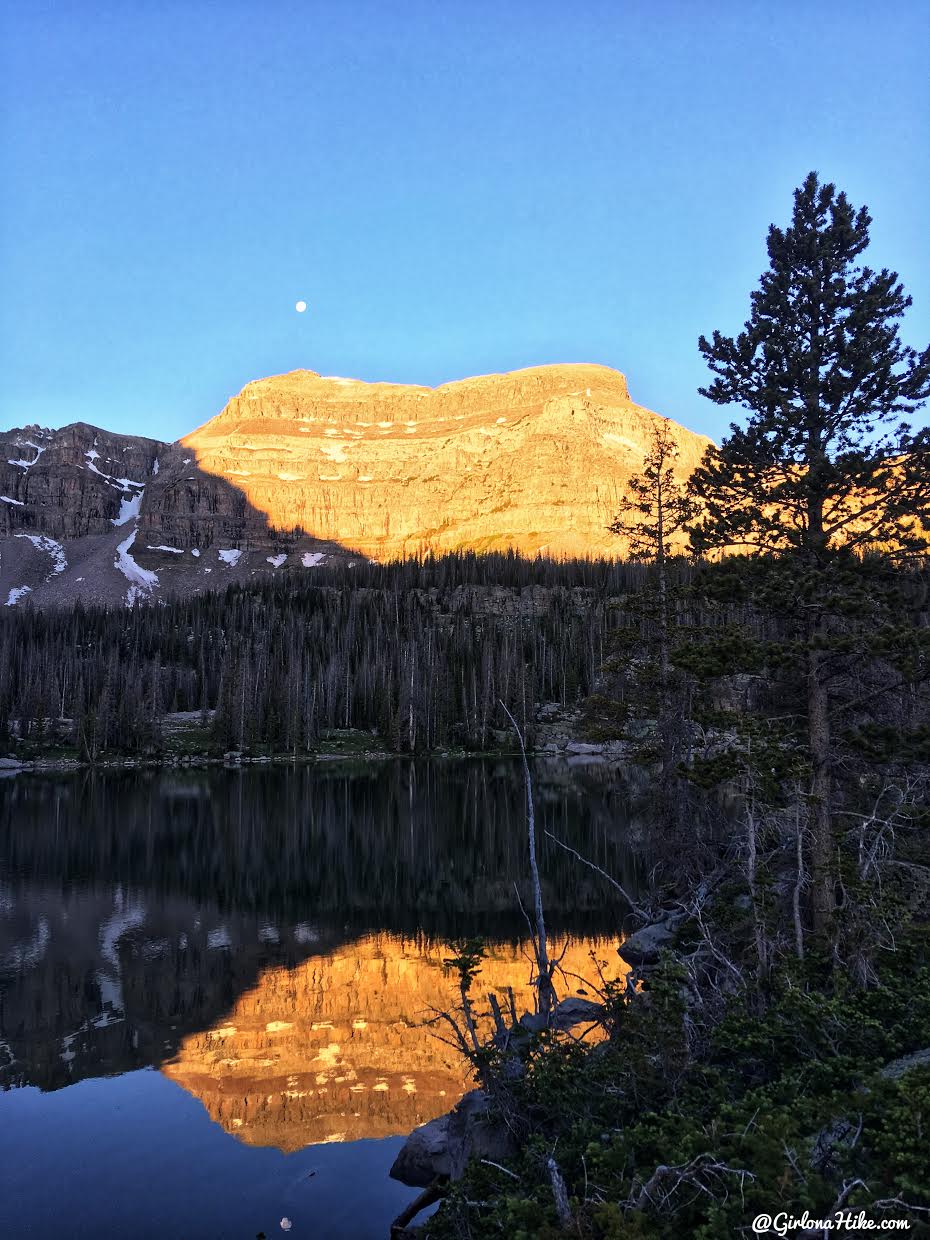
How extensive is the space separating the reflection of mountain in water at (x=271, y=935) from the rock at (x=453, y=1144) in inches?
73.1

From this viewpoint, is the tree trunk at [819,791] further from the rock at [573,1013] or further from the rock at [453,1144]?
the rock at [453,1144]

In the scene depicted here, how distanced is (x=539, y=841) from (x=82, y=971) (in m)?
23.5

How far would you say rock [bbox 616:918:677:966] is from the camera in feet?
62.0

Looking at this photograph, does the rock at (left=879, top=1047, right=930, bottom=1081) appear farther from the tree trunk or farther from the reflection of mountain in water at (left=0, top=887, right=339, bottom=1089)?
the reflection of mountain in water at (left=0, top=887, right=339, bottom=1089)

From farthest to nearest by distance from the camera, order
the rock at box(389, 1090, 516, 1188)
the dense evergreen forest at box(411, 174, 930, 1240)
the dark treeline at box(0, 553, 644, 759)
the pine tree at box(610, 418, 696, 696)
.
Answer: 1. the dark treeline at box(0, 553, 644, 759)
2. the pine tree at box(610, 418, 696, 696)
3. the rock at box(389, 1090, 516, 1188)
4. the dense evergreen forest at box(411, 174, 930, 1240)

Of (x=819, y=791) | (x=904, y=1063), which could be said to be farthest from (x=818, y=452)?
(x=904, y=1063)

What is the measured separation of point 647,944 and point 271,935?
12100 mm

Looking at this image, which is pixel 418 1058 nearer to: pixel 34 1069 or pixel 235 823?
pixel 34 1069

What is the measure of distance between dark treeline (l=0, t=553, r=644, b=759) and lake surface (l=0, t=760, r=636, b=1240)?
183 feet

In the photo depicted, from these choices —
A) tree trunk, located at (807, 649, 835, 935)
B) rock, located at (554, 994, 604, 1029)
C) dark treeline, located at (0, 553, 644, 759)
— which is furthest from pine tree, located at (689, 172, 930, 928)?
dark treeline, located at (0, 553, 644, 759)

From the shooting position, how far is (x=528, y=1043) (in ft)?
34.2

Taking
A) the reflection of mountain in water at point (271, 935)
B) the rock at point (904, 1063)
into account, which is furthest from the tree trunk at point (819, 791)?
the reflection of mountain in water at point (271, 935)

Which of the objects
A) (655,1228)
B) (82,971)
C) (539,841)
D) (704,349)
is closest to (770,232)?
(704,349)

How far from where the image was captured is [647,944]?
19422 millimetres
